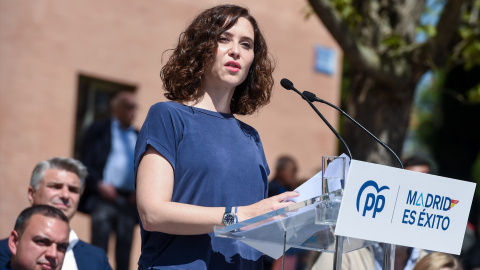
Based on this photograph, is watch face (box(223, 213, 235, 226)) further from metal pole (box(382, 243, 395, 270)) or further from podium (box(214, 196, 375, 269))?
metal pole (box(382, 243, 395, 270))

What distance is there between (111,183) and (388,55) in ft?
8.54

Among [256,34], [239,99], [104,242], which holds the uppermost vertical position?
[256,34]

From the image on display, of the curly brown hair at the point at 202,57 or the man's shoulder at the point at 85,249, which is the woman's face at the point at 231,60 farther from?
the man's shoulder at the point at 85,249

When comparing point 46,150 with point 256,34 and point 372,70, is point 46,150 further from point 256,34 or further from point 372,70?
point 256,34

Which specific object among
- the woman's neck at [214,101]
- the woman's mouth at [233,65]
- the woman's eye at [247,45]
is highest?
the woman's eye at [247,45]

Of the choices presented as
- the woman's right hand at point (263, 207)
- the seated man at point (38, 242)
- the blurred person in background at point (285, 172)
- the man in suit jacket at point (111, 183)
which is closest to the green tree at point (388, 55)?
the blurred person in background at point (285, 172)

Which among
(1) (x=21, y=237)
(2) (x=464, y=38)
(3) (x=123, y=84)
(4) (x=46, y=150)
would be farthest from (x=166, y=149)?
(3) (x=123, y=84)

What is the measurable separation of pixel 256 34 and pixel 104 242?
426 cm

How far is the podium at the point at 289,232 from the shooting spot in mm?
2793

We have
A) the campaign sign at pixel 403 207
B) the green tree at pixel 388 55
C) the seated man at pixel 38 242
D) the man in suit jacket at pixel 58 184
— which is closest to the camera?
the campaign sign at pixel 403 207

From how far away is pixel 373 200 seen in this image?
279 centimetres

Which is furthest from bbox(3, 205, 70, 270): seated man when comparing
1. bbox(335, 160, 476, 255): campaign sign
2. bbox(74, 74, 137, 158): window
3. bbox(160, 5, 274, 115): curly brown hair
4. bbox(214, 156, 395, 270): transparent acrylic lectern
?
bbox(74, 74, 137, 158): window

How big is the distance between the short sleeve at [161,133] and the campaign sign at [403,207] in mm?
681

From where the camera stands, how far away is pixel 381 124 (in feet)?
24.2
